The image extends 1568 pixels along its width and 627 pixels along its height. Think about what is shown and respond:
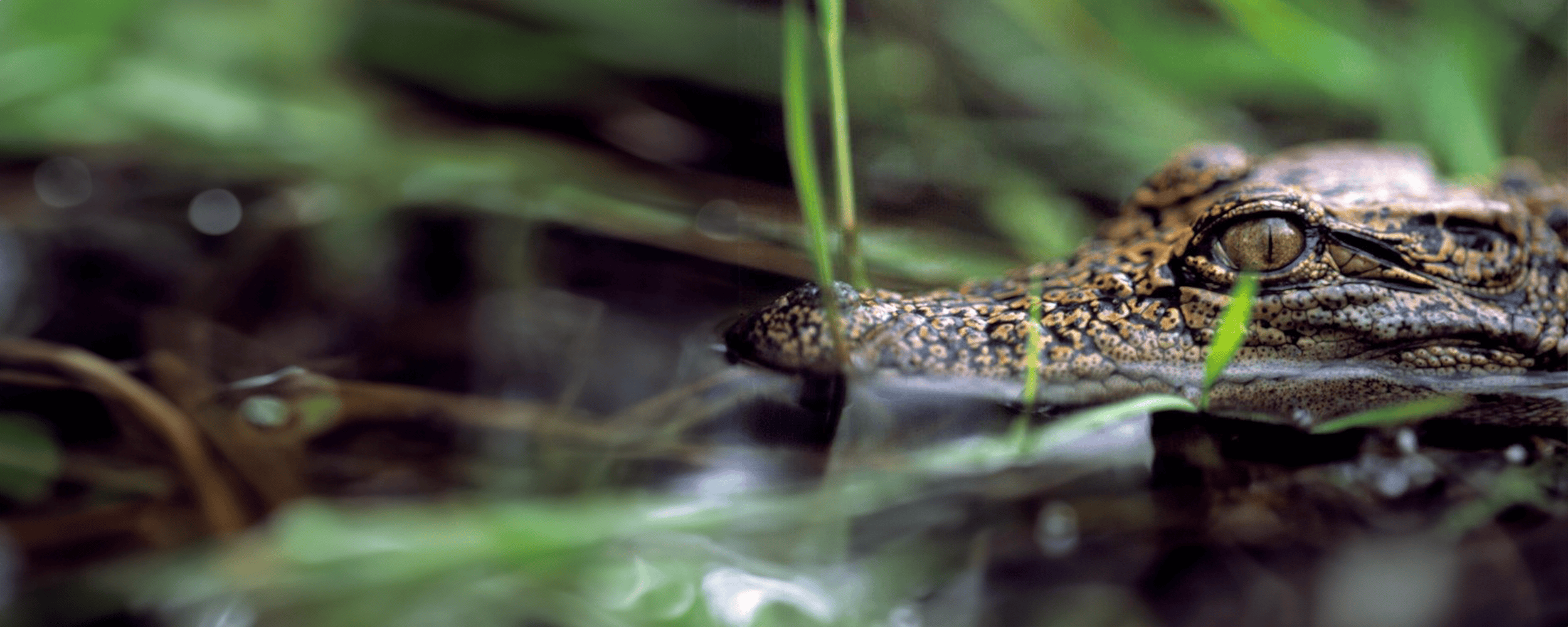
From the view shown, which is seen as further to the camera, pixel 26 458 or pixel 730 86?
pixel 730 86

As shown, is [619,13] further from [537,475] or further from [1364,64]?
[1364,64]

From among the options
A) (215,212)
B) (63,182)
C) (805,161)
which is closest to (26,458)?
(215,212)

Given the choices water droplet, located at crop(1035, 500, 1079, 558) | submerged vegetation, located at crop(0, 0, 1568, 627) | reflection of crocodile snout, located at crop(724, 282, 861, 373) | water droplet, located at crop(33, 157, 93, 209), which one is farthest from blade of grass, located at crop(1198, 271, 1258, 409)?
water droplet, located at crop(33, 157, 93, 209)

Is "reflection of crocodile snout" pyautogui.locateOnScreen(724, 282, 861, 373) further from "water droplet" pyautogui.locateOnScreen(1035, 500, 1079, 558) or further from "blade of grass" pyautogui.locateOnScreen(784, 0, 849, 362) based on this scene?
"water droplet" pyautogui.locateOnScreen(1035, 500, 1079, 558)

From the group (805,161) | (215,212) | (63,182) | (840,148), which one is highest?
(63,182)

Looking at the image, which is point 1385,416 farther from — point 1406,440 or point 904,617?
point 904,617

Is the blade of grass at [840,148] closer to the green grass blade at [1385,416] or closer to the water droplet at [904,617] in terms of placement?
the water droplet at [904,617]

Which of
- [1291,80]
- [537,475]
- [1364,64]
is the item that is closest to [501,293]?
[537,475]
